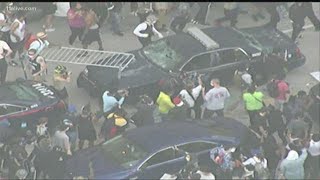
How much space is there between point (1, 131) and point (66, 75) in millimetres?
2080

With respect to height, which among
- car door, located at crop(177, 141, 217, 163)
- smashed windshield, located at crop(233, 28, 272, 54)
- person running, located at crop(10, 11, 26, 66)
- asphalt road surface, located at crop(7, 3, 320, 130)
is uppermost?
car door, located at crop(177, 141, 217, 163)

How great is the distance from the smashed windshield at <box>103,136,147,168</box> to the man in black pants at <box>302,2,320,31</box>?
7237 mm

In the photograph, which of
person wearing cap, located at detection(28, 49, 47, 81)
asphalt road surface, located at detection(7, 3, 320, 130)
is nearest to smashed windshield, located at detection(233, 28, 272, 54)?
asphalt road surface, located at detection(7, 3, 320, 130)

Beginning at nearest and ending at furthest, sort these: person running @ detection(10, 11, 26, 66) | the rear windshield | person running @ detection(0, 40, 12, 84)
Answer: the rear windshield → person running @ detection(0, 40, 12, 84) → person running @ detection(10, 11, 26, 66)

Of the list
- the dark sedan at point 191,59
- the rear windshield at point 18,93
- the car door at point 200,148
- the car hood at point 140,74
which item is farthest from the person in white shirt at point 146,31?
the car door at point 200,148

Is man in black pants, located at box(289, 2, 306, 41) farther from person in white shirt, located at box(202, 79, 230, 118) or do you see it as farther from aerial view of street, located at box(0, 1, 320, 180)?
person in white shirt, located at box(202, 79, 230, 118)

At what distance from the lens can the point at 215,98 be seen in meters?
16.1

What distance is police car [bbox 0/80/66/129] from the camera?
15.7 m

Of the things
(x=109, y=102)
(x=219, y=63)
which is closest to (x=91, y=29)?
(x=219, y=63)

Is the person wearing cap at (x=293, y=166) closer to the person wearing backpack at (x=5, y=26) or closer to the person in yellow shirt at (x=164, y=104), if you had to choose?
the person in yellow shirt at (x=164, y=104)

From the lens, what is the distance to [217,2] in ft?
73.0

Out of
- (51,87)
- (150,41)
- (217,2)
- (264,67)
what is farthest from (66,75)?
(217,2)

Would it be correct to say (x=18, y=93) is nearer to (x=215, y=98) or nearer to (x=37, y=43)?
(x=37, y=43)

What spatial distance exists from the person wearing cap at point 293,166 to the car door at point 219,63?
162 inches
